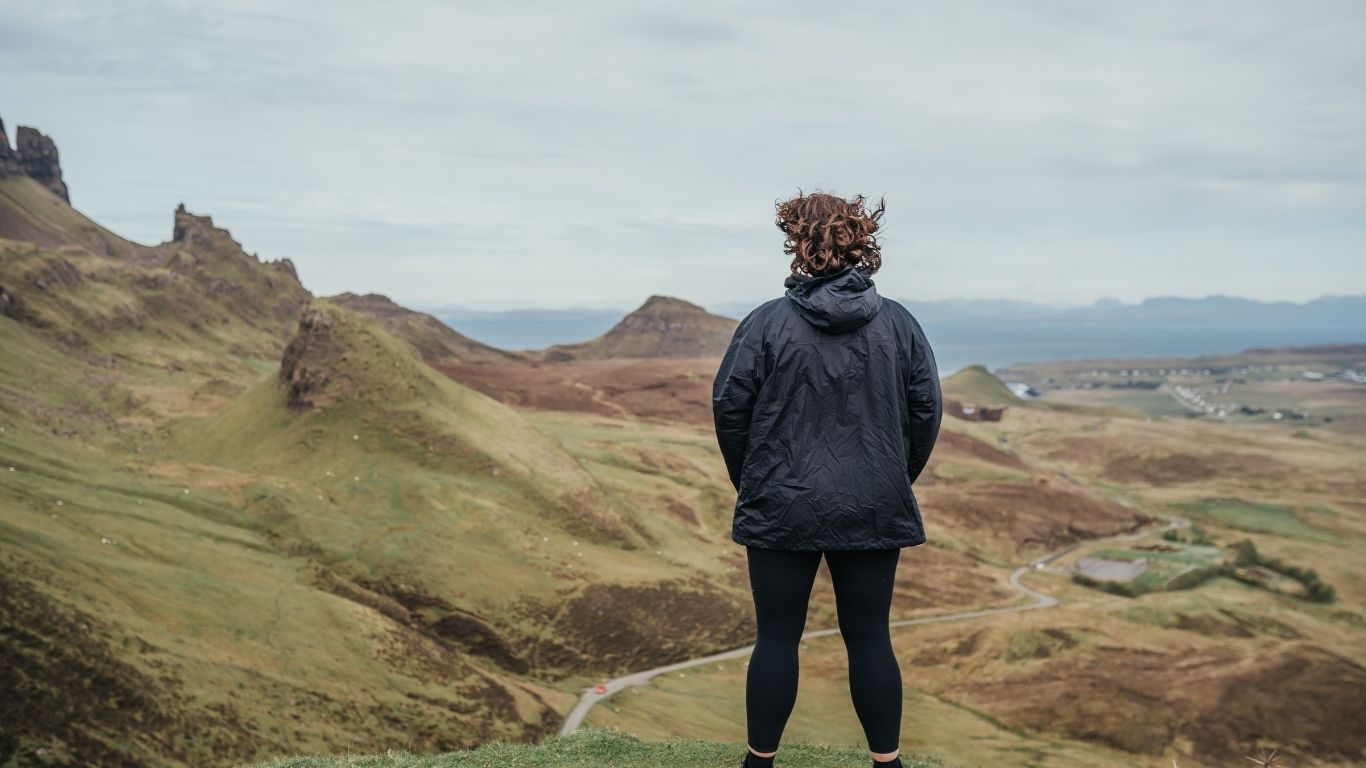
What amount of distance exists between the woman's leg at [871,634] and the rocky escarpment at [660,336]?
168130mm

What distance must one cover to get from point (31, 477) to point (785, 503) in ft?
132

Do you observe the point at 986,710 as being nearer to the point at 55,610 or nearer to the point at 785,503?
the point at 55,610

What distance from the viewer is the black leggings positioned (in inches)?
296

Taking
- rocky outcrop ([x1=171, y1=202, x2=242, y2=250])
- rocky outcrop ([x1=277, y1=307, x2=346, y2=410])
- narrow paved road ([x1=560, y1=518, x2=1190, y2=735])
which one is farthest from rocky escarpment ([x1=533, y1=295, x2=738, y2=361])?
rocky outcrop ([x1=277, y1=307, x2=346, y2=410])

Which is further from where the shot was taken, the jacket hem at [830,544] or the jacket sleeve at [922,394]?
the jacket sleeve at [922,394]

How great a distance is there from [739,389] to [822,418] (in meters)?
0.71

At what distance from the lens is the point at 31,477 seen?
3731 cm

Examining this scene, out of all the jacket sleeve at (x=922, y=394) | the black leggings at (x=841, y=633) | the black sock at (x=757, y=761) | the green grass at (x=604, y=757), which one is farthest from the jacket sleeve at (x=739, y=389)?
the green grass at (x=604, y=757)

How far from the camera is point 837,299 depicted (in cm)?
740

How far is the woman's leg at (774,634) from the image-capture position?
24.7ft

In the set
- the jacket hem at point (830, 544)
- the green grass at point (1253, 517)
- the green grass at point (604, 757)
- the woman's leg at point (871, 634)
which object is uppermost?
the jacket hem at point (830, 544)

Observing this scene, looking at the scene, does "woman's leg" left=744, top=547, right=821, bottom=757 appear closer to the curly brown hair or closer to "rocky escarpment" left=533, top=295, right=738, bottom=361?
the curly brown hair

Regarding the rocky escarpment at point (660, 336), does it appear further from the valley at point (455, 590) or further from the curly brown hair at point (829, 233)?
the curly brown hair at point (829, 233)

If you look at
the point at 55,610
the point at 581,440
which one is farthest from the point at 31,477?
the point at 581,440
